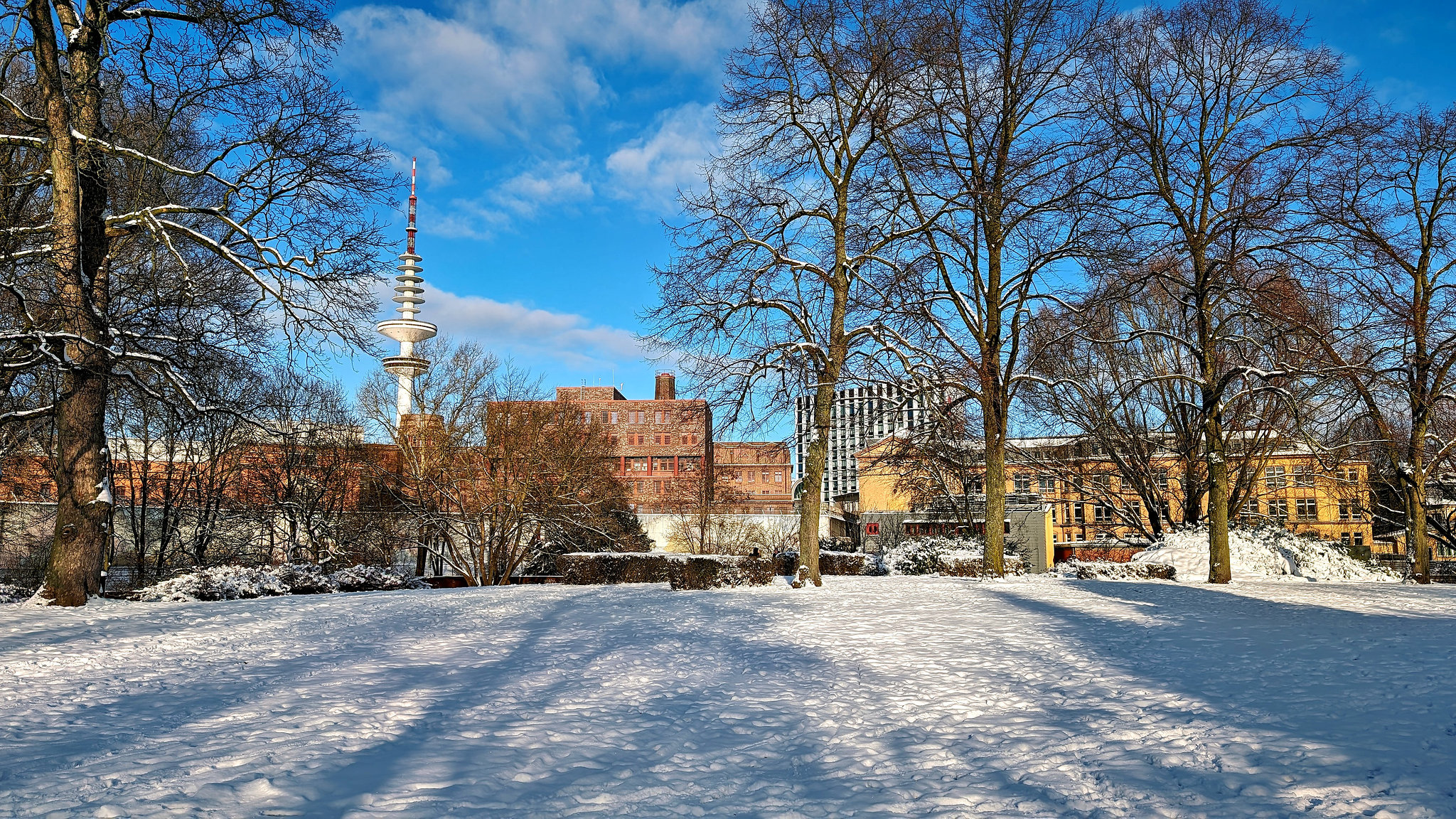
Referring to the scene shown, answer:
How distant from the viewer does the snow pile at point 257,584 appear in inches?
597

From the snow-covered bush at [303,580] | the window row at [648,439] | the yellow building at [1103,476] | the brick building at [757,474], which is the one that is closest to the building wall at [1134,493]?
the yellow building at [1103,476]

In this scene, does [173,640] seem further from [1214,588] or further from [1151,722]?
[1214,588]

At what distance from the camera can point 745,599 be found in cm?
1526

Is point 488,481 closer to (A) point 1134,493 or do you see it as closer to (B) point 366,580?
(B) point 366,580

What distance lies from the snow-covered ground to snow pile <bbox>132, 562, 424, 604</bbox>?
3.11m

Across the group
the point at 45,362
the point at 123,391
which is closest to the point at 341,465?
the point at 123,391

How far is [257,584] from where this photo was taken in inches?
664

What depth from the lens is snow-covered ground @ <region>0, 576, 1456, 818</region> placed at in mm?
4652

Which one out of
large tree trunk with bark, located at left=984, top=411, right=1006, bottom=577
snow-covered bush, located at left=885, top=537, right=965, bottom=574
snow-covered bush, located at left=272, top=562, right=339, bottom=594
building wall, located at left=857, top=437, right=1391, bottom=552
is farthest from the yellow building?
snow-covered bush, located at left=272, top=562, right=339, bottom=594

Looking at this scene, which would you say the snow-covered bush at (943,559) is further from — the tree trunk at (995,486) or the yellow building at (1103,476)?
the yellow building at (1103,476)

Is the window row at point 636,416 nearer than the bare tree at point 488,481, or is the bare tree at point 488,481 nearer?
the bare tree at point 488,481

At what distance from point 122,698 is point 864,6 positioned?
695 inches

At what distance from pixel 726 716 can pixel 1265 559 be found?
21.5 metres

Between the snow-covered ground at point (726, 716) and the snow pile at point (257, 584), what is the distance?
3.11 metres
